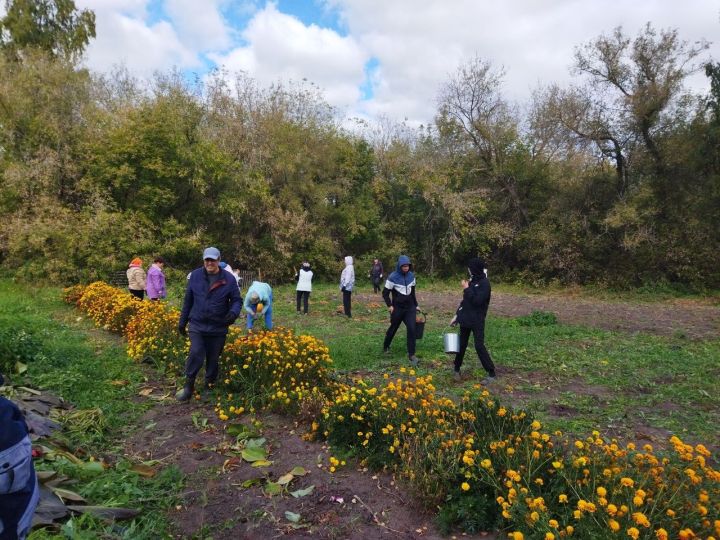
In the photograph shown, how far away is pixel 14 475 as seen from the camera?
2006 millimetres

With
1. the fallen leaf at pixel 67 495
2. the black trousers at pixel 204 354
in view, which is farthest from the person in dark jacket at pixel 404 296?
the fallen leaf at pixel 67 495

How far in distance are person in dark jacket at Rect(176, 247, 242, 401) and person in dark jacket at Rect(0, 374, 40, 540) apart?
346 cm

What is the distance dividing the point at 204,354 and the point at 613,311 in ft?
43.5

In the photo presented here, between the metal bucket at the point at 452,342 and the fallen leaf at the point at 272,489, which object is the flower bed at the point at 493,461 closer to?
the fallen leaf at the point at 272,489

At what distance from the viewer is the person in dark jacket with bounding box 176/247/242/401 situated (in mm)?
5578

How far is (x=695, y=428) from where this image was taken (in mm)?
5055

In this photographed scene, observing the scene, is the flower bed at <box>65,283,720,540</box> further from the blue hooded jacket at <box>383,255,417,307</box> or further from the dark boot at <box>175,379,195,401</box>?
the blue hooded jacket at <box>383,255,417,307</box>

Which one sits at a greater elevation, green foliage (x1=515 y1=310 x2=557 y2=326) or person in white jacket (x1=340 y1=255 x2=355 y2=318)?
person in white jacket (x1=340 y1=255 x2=355 y2=318)

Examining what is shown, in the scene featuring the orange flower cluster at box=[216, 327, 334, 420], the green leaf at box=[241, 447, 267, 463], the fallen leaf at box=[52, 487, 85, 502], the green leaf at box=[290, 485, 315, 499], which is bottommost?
the green leaf at box=[290, 485, 315, 499]

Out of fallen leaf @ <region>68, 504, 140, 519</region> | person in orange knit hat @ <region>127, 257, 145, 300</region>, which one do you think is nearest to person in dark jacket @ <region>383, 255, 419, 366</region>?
fallen leaf @ <region>68, 504, 140, 519</region>

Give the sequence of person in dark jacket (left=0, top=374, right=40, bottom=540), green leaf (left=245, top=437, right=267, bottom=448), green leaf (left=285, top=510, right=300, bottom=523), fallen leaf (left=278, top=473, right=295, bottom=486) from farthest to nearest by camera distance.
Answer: green leaf (left=245, top=437, right=267, bottom=448) < fallen leaf (left=278, top=473, right=295, bottom=486) < green leaf (left=285, top=510, right=300, bottom=523) < person in dark jacket (left=0, top=374, right=40, bottom=540)

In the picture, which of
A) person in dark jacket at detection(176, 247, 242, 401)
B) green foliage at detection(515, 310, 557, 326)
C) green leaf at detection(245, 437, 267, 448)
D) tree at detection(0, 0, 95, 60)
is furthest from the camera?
tree at detection(0, 0, 95, 60)

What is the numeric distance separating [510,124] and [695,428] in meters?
Result: 20.8

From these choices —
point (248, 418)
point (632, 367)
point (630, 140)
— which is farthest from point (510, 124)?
point (248, 418)
